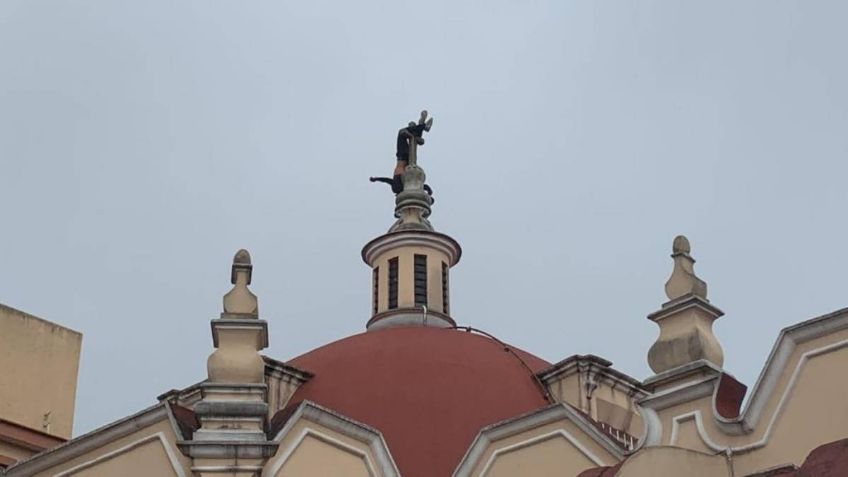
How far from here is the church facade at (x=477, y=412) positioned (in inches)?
523

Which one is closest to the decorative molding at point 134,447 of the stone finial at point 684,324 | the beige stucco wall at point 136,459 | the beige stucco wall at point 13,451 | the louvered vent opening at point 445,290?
the beige stucco wall at point 136,459

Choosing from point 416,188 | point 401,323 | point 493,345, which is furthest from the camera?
point 416,188

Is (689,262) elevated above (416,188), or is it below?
below

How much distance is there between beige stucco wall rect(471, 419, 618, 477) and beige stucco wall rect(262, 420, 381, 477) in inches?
53.4

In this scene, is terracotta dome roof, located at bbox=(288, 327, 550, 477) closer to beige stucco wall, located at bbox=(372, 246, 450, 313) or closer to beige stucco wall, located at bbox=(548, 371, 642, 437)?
beige stucco wall, located at bbox=(548, 371, 642, 437)

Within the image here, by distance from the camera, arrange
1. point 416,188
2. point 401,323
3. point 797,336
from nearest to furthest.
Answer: point 797,336 → point 401,323 → point 416,188

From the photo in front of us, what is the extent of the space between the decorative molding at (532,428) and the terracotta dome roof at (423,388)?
213 centimetres

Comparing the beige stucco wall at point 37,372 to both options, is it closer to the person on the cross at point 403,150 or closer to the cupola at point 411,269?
the cupola at point 411,269

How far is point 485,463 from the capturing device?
1575 cm

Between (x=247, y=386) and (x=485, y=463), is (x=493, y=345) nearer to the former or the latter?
(x=485, y=463)

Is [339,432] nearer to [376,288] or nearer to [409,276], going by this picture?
[409,276]

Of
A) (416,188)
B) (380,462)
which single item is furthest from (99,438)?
(416,188)

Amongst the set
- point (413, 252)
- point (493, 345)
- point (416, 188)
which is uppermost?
point (416, 188)

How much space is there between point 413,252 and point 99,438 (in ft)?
31.2
